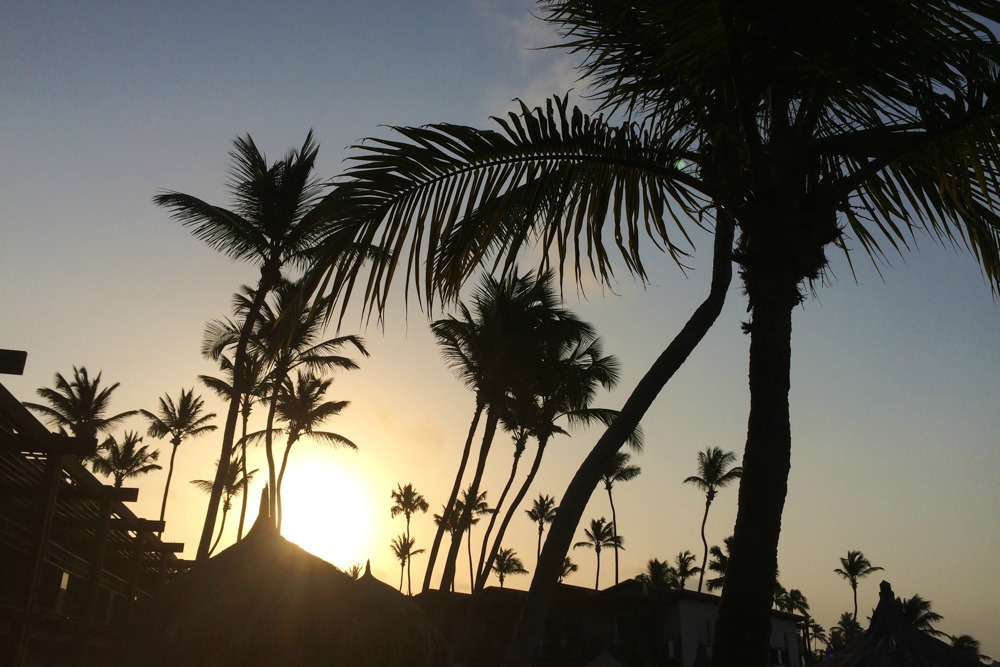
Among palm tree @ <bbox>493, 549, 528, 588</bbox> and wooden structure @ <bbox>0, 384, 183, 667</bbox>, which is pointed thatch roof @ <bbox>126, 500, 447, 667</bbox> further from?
palm tree @ <bbox>493, 549, 528, 588</bbox>

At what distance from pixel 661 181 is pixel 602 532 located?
67344 mm

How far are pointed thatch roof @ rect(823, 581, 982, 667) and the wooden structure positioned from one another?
54.5 ft

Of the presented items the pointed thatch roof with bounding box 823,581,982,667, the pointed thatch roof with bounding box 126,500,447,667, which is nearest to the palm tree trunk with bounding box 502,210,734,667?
the pointed thatch roof with bounding box 126,500,447,667

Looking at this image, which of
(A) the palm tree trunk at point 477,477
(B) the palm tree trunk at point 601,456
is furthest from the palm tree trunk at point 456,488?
(B) the palm tree trunk at point 601,456

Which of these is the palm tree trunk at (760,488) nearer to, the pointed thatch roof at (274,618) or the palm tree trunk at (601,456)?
the palm tree trunk at (601,456)

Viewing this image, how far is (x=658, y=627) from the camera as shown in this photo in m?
29.4

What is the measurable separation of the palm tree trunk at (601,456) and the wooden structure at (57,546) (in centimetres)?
499

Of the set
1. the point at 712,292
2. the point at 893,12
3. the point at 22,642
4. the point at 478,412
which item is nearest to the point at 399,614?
the point at 22,642

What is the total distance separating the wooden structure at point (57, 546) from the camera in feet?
30.1

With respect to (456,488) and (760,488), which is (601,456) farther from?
(456,488)

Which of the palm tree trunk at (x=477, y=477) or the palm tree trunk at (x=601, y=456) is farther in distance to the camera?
the palm tree trunk at (x=477, y=477)

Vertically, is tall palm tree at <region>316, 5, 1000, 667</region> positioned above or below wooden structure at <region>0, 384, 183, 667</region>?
above

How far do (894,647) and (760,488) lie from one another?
1898 centimetres

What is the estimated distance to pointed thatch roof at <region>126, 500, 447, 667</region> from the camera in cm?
940
